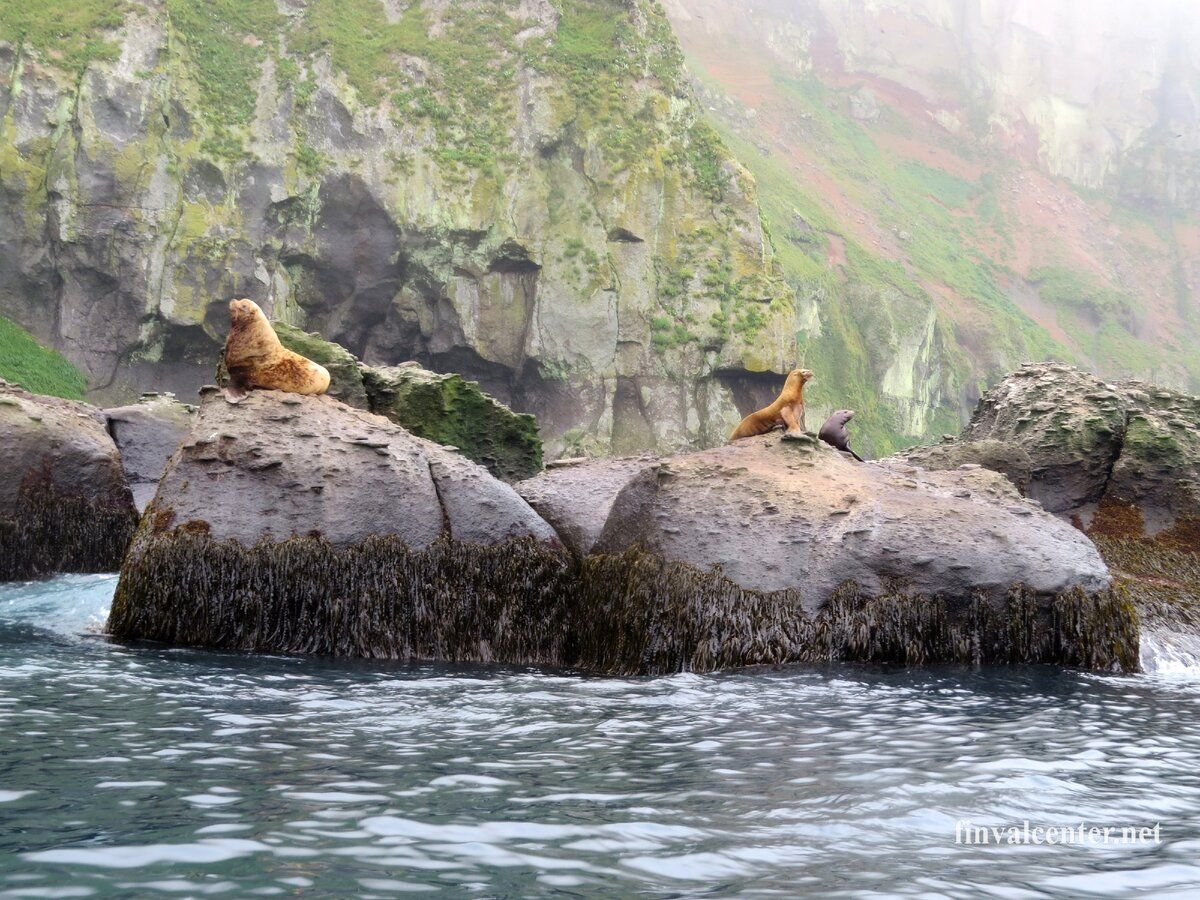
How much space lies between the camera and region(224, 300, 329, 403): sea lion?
39.0 ft

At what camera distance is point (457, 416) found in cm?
1619

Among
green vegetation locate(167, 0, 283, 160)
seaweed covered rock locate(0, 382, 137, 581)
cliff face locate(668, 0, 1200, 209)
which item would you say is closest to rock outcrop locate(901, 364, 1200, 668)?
seaweed covered rock locate(0, 382, 137, 581)

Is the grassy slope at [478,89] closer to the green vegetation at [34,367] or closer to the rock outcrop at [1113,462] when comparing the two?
the green vegetation at [34,367]

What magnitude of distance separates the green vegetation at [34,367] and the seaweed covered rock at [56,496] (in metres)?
28.0

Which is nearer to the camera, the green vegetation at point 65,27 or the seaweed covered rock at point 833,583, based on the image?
the seaweed covered rock at point 833,583

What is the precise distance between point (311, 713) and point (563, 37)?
46.7m

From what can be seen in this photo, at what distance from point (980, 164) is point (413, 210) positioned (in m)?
71.6

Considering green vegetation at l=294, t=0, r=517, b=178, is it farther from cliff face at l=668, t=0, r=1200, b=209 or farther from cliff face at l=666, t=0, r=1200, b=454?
cliff face at l=668, t=0, r=1200, b=209

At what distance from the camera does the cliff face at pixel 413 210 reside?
42.8 meters

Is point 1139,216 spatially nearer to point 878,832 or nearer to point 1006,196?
point 1006,196

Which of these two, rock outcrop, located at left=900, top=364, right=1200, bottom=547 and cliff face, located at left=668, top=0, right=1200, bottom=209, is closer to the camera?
rock outcrop, located at left=900, top=364, right=1200, bottom=547

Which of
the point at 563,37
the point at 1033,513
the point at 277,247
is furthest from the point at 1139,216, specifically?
the point at 1033,513

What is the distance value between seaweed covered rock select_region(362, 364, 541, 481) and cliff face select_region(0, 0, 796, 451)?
29.4 m

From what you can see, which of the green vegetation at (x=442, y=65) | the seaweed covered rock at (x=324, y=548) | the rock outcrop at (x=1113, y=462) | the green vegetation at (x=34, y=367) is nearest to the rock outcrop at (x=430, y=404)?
the seaweed covered rock at (x=324, y=548)
